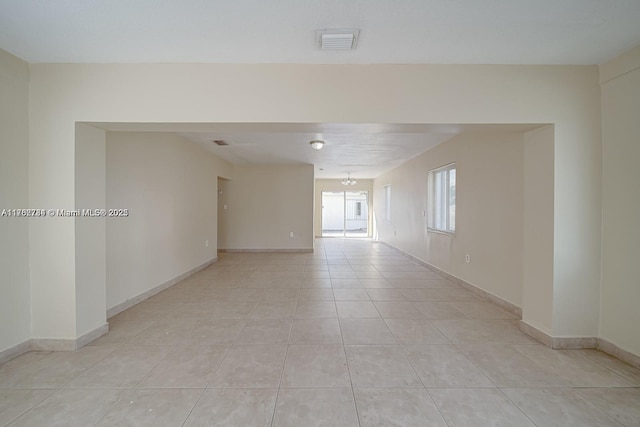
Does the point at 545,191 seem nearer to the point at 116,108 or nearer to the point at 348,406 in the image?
the point at 348,406

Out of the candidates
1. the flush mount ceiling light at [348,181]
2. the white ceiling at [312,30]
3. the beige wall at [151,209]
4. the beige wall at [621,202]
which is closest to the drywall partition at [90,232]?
the beige wall at [151,209]

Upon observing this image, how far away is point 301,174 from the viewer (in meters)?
7.73

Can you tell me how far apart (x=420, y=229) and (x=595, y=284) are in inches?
145

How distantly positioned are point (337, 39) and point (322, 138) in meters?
2.61

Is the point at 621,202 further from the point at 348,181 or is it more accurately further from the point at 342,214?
the point at 342,214

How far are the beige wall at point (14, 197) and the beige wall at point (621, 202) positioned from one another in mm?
4924

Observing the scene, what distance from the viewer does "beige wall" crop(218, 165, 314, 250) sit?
25.4 feet

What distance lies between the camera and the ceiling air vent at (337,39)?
1960mm

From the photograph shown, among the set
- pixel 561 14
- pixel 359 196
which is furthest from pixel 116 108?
pixel 359 196

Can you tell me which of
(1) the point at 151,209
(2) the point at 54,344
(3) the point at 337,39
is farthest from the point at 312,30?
(2) the point at 54,344

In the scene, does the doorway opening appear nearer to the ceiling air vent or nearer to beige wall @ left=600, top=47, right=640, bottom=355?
beige wall @ left=600, top=47, right=640, bottom=355

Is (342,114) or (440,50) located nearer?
(440,50)

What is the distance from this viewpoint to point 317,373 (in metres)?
2.05

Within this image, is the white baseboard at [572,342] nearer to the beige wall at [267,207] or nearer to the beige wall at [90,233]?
the beige wall at [90,233]
